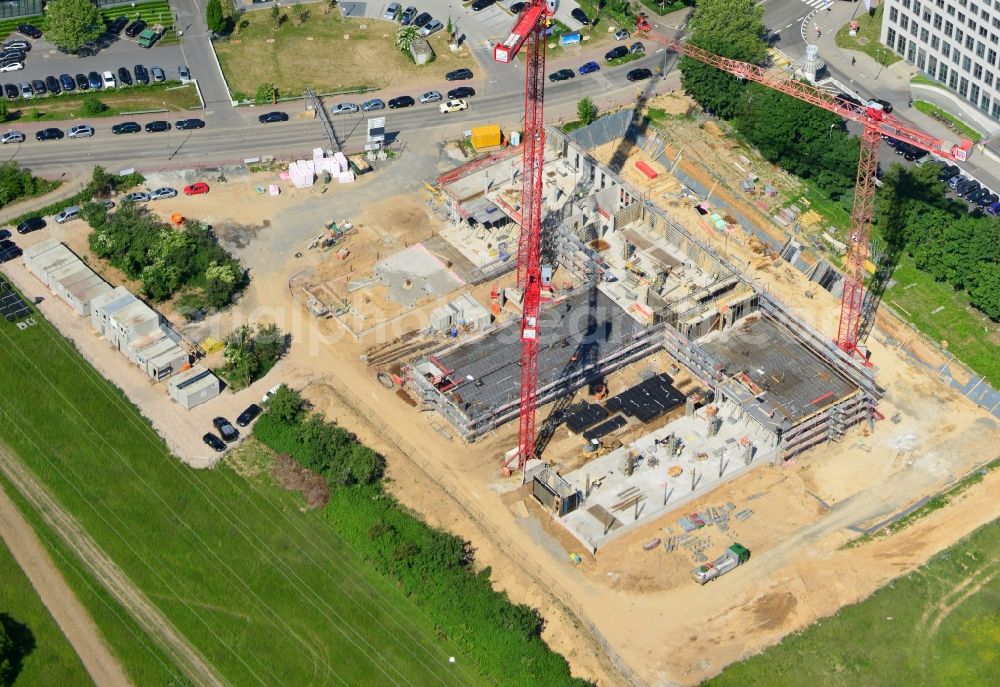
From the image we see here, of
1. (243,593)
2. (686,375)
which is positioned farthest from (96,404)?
(686,375)

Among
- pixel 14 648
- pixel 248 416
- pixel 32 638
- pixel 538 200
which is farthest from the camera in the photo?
pixel 248 416

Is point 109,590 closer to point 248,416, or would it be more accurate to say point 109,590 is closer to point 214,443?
point 214,443

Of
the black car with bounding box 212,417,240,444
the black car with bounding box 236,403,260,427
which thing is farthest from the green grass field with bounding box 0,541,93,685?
the black car with bounding box 236,403,260,427

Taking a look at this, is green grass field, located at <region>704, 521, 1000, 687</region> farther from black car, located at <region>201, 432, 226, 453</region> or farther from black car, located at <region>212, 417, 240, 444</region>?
black car, located at <region>212, 417, 240, 444</region>

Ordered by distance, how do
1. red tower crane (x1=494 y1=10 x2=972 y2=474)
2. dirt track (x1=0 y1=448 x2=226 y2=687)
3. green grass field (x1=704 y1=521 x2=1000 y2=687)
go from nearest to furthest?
green grass field (x1=704 y1=521 x2=1000 y2=687) → dirt track (x1=0 y1=448 x2=226 y2=687) → red tower crane (x1=494 y1=10 x2=972 y2=474)

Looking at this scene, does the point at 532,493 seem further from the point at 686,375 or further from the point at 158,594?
the point at 158,594

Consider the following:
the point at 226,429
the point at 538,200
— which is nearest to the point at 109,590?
the point at 226,429
